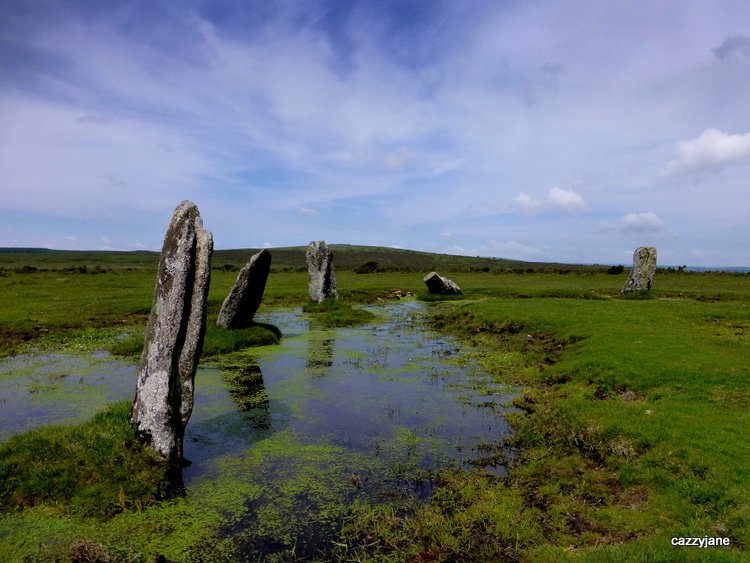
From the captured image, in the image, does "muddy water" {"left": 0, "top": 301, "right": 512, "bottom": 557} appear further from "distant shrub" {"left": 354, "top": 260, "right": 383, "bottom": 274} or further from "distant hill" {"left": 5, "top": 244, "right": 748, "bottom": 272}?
"distant hill" {"left": 5, "top": 244, "right": 748, "bottom": 272}

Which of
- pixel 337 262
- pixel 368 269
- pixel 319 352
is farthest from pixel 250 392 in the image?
pixel 337 262

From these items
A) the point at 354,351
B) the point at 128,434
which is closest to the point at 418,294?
the point at 354,351

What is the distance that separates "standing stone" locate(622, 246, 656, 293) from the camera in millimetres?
35156

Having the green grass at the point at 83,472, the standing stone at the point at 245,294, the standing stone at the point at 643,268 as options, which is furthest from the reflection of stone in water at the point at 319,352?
the standing stone at the point at 643,268

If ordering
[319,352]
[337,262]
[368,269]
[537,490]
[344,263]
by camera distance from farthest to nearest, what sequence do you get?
[337,262], [344,263], [368,269], [319,352], [537,490]

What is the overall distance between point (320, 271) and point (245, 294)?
394 inches

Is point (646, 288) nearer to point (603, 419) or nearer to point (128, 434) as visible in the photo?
point (603, 419)

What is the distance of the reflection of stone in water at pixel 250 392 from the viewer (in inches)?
471

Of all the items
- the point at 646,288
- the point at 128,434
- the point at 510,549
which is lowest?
the point at 510,549

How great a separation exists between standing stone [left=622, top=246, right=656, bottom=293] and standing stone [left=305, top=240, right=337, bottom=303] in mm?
21542

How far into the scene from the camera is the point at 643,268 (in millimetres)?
35156

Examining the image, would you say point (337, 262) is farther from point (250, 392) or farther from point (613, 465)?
point (613, 465)

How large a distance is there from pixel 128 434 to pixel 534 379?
11.4 m

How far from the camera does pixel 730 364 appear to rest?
44.9ft
